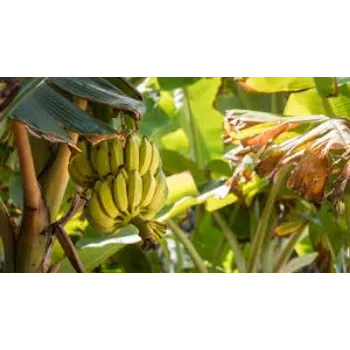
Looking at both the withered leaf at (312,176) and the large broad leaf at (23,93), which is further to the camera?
the withered leaf at (312,176)

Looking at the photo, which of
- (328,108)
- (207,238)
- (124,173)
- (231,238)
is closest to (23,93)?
(124,173)

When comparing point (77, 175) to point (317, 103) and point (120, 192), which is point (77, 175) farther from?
point (317, 103)

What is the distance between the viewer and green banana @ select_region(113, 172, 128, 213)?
69 centimetres


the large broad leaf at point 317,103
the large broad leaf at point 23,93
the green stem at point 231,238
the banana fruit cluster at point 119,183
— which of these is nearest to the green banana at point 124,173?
the banana fruit cluster at point 119,183

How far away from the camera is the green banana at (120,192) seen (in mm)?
693

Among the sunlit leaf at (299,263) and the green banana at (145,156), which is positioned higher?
the green banana at (145,156)

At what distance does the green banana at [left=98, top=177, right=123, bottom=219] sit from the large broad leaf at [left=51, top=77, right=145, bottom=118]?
73 millimetres

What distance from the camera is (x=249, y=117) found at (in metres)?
1.02

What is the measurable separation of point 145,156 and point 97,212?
0.08 metres

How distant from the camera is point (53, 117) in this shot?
61 cm

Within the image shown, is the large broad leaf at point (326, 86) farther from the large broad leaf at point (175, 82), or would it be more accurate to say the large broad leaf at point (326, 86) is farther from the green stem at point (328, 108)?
the large broad leaf at point (175, 82)
